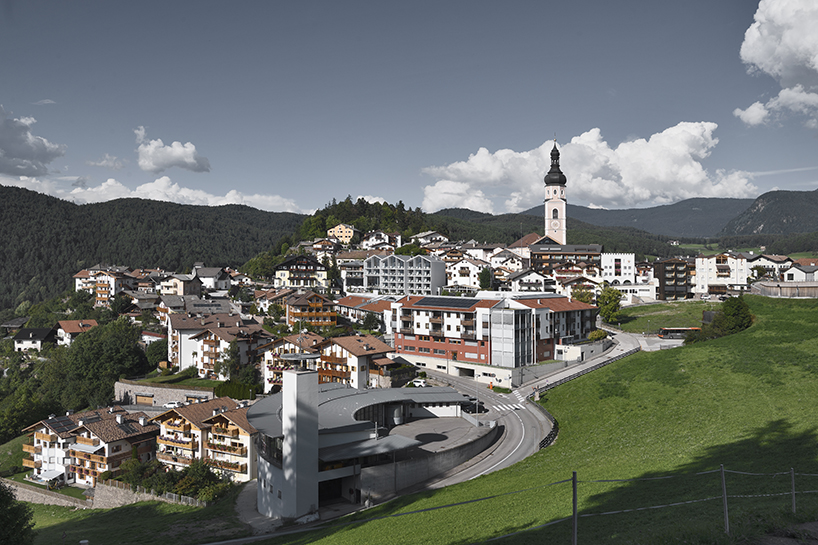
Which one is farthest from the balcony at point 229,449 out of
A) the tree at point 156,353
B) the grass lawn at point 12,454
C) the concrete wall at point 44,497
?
the tree at point 156,353

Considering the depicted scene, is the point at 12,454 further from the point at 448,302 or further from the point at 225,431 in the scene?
the point at 448,302

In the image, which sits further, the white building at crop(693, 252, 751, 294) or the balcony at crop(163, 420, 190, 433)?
the white building at crop(693, 252, 751, 294)

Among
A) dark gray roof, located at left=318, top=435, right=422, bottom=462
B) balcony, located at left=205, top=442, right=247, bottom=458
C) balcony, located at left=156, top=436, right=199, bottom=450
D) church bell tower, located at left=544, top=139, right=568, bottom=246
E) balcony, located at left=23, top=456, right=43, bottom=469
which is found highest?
church bell tower, located at left=544, top=139, right=568, bottom=246

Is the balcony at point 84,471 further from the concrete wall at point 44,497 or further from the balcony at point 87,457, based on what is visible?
the concrete wall at point 44,497

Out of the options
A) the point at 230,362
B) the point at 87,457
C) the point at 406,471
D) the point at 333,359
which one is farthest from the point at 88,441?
the point at 406,471

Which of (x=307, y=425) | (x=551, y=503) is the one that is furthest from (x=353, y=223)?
(x=551, y=503)

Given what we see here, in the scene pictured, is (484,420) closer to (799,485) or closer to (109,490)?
(799,485)

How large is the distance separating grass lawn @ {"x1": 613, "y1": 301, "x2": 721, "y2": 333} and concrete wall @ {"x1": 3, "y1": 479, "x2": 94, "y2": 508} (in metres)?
71.3

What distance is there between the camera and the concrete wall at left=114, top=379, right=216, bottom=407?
213ft

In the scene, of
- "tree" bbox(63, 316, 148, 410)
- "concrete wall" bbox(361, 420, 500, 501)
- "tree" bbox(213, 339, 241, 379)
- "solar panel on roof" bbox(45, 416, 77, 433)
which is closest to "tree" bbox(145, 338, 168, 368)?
"tree" bbox(63, 316, 148, 410)

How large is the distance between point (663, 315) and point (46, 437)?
83562 mm

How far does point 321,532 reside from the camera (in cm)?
2612

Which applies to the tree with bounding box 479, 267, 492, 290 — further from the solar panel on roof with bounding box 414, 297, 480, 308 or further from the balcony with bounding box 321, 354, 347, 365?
the balcony with bounding box 321, 354, 347, 365

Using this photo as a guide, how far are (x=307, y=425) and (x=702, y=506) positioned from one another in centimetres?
2014
